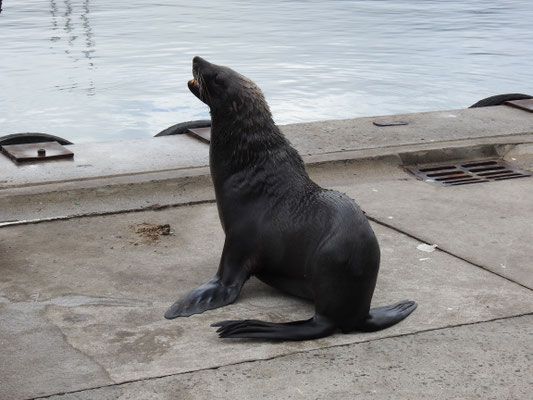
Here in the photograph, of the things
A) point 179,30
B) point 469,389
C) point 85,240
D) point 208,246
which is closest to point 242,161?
point 208,246

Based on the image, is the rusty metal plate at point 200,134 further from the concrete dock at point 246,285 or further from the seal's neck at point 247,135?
the seal's neck at point 247,135

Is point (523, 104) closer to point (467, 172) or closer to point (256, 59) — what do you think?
point (467, 172)

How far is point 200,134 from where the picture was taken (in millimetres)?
7328

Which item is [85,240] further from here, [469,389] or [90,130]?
[90,130]

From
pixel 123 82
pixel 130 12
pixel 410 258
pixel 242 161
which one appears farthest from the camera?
pixel 130 12

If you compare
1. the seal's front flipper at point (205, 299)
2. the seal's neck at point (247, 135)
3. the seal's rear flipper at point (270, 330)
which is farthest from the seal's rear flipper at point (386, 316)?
the seal's neck at point (247, 135)

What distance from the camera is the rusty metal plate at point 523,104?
835 cm

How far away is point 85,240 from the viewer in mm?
5340

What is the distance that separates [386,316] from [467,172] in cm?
297

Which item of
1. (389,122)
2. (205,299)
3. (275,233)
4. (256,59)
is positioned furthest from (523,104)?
(256,59)

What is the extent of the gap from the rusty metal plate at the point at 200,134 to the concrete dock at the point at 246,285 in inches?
3.1

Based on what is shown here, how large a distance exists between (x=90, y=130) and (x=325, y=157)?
535 centimetres

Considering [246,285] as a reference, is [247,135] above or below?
above

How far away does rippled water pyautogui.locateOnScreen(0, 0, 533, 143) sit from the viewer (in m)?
12.3
